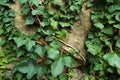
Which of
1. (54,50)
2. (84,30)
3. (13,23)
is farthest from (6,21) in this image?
(84,30)

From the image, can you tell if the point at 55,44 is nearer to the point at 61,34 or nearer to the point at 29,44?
the point at 61,34

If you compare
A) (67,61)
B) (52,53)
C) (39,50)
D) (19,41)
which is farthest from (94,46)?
(19,41)

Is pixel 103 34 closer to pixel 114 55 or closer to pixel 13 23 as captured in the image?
pixel 114 55

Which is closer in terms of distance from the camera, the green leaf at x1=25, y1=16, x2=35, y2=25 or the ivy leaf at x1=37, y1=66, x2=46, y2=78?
the ivy leaf at x1=37, y1=66, x2=46, y2=78

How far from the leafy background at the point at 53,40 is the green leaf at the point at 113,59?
1 centimetres

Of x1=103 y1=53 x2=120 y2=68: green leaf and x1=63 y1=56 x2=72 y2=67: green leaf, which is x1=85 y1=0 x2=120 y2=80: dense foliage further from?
x1=63 y1=56 x2=72 y2=67: green leaf

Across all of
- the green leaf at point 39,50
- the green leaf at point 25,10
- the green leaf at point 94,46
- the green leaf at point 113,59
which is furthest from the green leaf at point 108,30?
the green leaf at point 25,10

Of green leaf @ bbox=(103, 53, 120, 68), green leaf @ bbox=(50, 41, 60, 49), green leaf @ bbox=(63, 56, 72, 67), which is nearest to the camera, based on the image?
green leaf @ bbox=(103, 53, 120, 68)

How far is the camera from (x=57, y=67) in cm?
263

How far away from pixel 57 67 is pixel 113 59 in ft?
1.80

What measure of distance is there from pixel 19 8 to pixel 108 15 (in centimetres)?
99

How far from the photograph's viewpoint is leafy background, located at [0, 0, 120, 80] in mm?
2730

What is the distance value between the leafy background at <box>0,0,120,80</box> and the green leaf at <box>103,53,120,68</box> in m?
0.01

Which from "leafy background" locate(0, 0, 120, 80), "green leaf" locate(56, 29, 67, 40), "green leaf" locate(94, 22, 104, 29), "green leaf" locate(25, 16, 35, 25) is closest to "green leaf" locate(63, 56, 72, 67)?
"leafy background" locate(0, 0, 120, 80)
